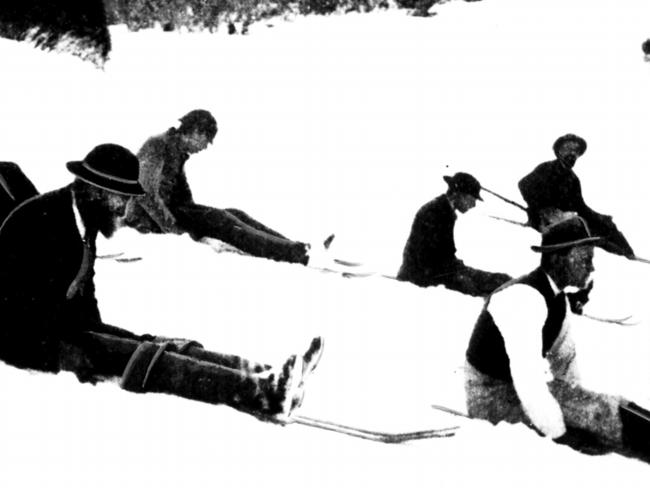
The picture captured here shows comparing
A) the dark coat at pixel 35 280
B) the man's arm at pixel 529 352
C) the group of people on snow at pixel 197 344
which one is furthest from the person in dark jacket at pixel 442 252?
the dark coat at pixel 35 280

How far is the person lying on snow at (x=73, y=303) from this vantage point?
3920 mm

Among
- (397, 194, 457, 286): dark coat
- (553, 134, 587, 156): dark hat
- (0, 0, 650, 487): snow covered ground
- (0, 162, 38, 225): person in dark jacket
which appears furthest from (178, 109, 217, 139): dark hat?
(553, 134, 587, 156): dark hat

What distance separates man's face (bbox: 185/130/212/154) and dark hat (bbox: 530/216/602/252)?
3769 millimetres

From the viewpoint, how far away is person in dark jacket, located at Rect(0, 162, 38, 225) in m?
4.52

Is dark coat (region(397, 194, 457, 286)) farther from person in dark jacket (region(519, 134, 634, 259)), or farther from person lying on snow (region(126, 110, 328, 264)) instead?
person in dark jacket (region(519, 134, 634, 259))

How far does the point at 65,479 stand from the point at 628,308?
543 cm

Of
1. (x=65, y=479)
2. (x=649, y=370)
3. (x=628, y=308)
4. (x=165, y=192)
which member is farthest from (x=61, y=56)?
(x=65, y=479)

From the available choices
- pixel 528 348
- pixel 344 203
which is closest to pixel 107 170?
pixel 528 348

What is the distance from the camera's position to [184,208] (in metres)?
7.33

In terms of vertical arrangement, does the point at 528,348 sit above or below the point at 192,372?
above

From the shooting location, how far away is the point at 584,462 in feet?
11.6

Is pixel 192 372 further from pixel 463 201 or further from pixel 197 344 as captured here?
pixel 463 201

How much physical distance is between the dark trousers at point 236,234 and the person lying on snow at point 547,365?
3.27 m

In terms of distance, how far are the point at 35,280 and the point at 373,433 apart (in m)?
1.67
